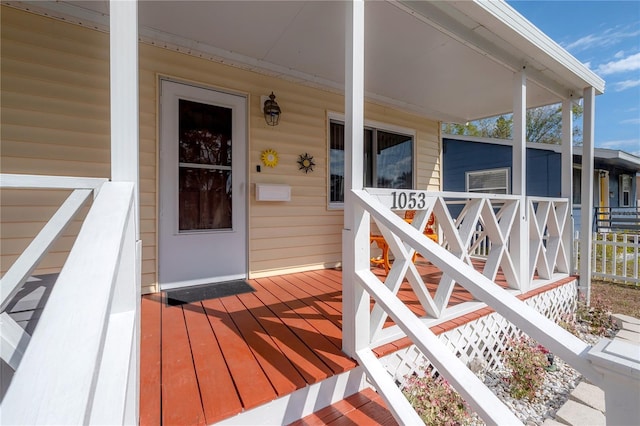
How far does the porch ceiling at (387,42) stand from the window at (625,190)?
39.1ft

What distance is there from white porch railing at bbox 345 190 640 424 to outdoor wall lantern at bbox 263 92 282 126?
2029 millimetres

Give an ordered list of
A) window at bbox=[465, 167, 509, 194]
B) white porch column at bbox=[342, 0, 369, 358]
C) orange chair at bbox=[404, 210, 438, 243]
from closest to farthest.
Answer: white porch column at bbox=[342, 0, 369, 358] < orange chair at bbox=[404, 210, 438, 243] < window at bbox=[465, 167, 509, 194]

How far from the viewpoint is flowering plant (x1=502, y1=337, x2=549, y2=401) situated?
2.20m

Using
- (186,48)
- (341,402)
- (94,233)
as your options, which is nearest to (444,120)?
(186,48)

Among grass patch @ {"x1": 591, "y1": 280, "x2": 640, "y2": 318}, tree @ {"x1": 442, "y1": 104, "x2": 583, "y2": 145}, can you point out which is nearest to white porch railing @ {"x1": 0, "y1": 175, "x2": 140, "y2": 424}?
grass patch @ {"x1": 591, "y1": 280, "x2": 640, "y2": 318}

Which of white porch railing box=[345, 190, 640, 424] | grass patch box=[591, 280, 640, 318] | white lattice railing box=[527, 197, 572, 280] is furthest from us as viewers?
grass patch box=[591, 280, 640, 318]

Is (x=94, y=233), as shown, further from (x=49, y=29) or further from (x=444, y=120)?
(x=444, y=120)

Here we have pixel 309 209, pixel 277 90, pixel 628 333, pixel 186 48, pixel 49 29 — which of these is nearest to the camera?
pixel 49 29

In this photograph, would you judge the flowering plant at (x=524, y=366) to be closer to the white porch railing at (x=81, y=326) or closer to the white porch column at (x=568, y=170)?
the white porch column at (x=568, y=170)

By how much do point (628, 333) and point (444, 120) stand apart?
394 centimetres

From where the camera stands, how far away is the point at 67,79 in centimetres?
250

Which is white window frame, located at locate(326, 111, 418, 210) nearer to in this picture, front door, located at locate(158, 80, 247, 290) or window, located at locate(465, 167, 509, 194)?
front door, located at locate(158, 80, 247, 290)

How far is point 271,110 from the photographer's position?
11.0 feet

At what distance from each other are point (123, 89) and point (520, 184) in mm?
3361
